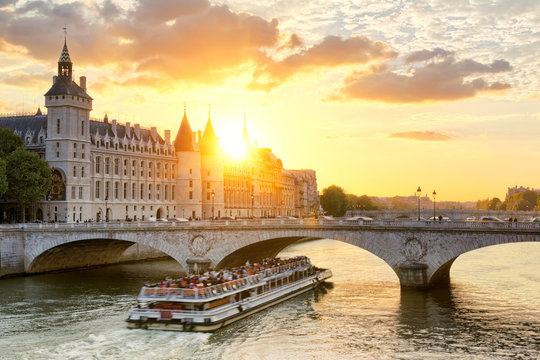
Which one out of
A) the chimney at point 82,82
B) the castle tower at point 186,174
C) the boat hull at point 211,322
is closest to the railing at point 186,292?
the boat hull at point 211,322

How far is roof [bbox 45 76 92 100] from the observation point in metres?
86.9

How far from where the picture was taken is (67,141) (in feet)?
289

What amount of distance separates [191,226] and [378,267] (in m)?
23.3

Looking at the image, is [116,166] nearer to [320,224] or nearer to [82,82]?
[82,82]

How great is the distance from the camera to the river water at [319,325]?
122 ft

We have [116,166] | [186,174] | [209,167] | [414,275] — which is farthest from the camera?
[209,167]

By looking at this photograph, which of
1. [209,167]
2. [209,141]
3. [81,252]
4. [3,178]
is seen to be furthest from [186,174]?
[3,178]

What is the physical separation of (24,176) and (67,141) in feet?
30.0

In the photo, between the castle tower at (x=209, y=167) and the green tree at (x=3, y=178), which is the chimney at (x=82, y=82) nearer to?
the green tree at (x=3, y=178)

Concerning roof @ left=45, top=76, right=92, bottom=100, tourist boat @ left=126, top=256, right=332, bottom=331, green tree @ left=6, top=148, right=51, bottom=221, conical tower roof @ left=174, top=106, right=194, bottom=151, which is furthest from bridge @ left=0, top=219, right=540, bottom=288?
conical tower roof @ left=174, top=106, right=194, bottom=151

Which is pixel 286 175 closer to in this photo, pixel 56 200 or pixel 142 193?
pixel 142 193

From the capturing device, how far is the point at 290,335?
135 feet

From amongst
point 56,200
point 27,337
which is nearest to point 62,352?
point 27,337

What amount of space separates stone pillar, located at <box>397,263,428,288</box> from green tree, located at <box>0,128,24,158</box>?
2147 inches
